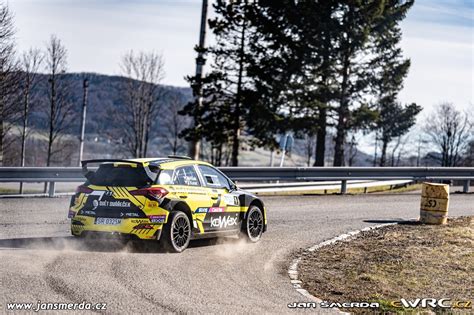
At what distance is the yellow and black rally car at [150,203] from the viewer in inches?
415

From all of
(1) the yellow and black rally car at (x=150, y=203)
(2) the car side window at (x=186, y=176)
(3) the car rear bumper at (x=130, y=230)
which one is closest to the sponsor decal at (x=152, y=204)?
(1) the yellow and black rally car at (x=150, y=203)

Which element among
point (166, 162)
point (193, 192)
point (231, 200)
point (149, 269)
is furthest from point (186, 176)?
point (149, 269)

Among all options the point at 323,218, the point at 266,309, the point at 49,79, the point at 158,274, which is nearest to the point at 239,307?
the point at 266,309

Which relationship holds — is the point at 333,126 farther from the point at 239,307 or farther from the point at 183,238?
the point at 239,307

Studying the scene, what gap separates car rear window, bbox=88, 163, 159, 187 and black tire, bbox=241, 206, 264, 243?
8.19 ft

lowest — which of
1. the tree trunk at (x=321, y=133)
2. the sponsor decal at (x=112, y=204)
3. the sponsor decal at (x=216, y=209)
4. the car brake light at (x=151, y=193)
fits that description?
the sponsor decal at (x=216, y=209)

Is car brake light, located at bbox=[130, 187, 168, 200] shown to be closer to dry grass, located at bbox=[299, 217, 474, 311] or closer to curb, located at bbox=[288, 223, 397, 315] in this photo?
curb, located at bbox=[288, 223, 397, 315]

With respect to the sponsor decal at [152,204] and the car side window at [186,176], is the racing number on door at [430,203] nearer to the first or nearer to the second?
the car side window at [186,176]

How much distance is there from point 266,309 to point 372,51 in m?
29.0

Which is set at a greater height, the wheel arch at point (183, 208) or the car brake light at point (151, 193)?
the car brake light at point (151, 193)

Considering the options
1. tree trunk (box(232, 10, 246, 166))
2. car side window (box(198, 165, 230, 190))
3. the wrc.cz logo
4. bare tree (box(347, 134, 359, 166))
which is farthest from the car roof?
bare tree (box(347, 134, 359, 166))

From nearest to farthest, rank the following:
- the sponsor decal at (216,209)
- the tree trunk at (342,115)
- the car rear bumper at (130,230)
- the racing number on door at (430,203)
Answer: the car rear bumper at (130,230) < the sponsor decal at (216,209) < the racing number on door at (430,203) < the tree trunk at (342,115)

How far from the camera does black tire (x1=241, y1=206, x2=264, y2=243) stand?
12727 millimetres

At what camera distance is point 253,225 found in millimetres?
12930
